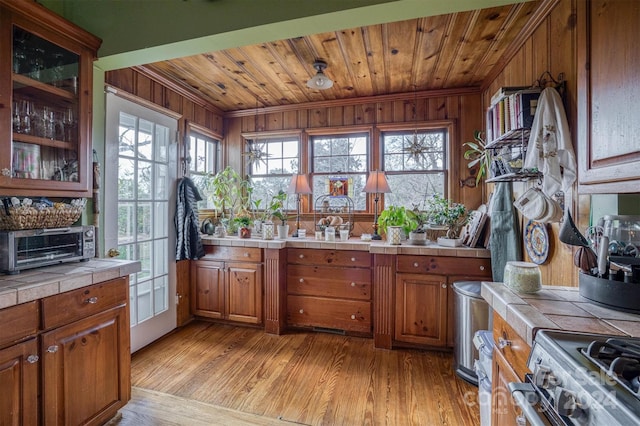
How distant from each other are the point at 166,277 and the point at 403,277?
2.29 meters

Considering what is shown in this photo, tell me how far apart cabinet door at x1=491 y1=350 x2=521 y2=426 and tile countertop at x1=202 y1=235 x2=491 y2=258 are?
130 cm

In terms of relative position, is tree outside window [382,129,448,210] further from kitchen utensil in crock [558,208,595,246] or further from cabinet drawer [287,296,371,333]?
kitchen utensil in crock [558,208,595,246]

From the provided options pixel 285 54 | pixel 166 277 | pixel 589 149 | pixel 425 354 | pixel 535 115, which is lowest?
pixel 425 354

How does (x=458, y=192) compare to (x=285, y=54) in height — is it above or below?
below

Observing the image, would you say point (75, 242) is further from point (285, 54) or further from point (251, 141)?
point (251, 141)

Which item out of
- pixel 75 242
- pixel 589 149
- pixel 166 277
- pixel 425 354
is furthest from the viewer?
pixel 166 277

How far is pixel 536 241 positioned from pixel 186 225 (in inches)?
116

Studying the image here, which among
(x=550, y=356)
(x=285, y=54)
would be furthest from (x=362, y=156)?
(x=550, y=356)

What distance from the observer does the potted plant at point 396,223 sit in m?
2.64

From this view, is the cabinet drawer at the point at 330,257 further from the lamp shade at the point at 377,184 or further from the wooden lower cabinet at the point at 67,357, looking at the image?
the wooden lower cabinet at the point at 67,357

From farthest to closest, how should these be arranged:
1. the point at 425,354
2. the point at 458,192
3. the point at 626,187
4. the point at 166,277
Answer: the point at 458,192 → the point at 166,277 → the point at 425,354 → the point at 626,187

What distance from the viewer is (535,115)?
1562mm

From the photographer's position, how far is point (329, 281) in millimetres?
2848

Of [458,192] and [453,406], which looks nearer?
[453,406]
